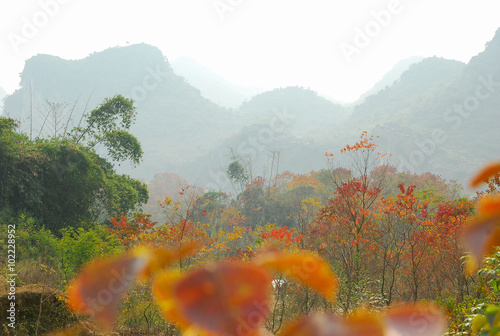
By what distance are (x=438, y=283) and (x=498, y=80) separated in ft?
180

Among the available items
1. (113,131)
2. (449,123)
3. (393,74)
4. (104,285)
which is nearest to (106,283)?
(104,285)

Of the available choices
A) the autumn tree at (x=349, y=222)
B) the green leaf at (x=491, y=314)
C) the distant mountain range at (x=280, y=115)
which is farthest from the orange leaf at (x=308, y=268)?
the distant mountain range at (x=280, y=115)

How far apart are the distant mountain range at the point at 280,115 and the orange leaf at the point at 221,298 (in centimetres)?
3935

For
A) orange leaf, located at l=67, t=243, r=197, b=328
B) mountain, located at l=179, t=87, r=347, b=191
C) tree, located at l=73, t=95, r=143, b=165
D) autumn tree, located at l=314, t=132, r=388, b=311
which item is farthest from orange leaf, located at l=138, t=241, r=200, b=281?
mountain, located at l=179, t=87, r=347, b=191

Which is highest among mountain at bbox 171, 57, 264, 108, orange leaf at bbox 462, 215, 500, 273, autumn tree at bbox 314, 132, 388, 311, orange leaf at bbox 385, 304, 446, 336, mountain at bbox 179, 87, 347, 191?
mountain at bbox 171, 57, 264, 108

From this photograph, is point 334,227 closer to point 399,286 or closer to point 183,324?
point 399,286

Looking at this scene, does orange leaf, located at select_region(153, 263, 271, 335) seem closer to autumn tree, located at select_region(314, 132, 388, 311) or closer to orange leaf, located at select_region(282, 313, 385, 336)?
orange leaf, located at select_region(282, 313, 385, 336)

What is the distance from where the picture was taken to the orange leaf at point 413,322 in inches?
6.4

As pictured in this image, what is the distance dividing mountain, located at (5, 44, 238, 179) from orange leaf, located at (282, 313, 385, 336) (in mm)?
59076

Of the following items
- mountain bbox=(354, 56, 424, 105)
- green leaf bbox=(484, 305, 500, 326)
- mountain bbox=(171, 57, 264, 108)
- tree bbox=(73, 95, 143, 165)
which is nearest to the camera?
green leaf bbox=(484, 305, 500, 326)

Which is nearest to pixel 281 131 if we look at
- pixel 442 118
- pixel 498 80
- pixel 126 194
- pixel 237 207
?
pixel 442 118

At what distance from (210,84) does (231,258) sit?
10550cm

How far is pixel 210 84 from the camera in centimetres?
10456

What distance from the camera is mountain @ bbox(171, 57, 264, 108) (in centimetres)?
9950
